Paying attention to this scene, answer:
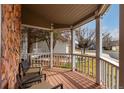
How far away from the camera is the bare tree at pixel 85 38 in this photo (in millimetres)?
7379

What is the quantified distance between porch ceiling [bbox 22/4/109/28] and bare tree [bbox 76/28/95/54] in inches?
26.7

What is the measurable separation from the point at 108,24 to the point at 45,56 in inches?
160

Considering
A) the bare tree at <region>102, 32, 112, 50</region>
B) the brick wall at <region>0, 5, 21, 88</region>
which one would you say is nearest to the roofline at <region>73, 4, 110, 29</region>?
the bare tree at <region>102, 32, 112, 50</region>

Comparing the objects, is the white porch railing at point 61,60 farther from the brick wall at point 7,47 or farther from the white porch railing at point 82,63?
the brick wall at point 7,47

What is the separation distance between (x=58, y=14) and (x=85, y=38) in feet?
7.02

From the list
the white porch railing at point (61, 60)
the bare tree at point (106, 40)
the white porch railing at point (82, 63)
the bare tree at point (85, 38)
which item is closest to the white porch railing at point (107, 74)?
the white porch railing at point (82, 63)

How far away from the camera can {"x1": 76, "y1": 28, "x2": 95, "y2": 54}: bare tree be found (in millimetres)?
7379

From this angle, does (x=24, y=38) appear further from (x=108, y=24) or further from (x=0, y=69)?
(x=0, y=69)

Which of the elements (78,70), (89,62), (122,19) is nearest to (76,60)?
(78,70)

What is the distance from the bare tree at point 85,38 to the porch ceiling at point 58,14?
2.22 ft

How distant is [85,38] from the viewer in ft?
26.4

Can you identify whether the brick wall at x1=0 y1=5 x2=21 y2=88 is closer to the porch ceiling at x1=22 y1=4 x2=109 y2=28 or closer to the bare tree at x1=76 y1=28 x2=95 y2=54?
the porch ceiling at x1=22 y1=4 x2=109 y2=28

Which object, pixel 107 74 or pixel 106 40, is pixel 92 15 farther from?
pixel 107 74

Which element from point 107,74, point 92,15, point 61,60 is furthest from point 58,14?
point 107,74
